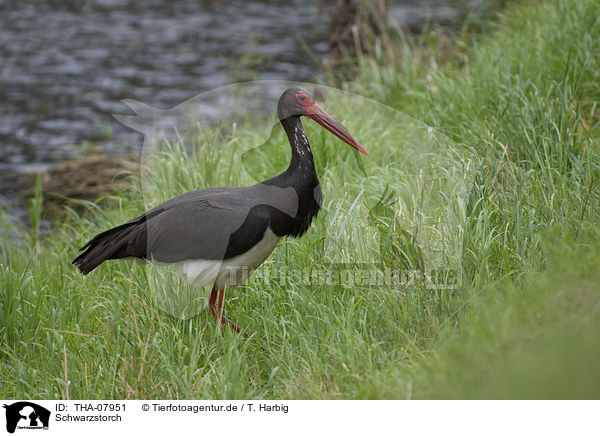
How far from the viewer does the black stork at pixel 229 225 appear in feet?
11.0

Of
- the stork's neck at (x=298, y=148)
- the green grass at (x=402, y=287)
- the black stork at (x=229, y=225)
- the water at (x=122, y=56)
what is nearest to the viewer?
the green grass at (x=402, y=287)

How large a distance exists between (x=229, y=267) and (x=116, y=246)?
607 mm

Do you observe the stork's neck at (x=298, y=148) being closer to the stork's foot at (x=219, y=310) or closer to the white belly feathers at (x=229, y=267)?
the white belly feathers at (x=229, y=267)

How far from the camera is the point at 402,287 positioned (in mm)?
3271

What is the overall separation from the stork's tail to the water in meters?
3.67

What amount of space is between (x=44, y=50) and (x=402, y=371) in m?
9.46

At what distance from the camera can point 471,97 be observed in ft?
15.8

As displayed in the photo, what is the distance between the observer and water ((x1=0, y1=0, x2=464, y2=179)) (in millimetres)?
8289

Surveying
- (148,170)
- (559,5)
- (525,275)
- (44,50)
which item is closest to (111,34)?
(44,50)

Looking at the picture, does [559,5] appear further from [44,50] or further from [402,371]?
[44,50]
